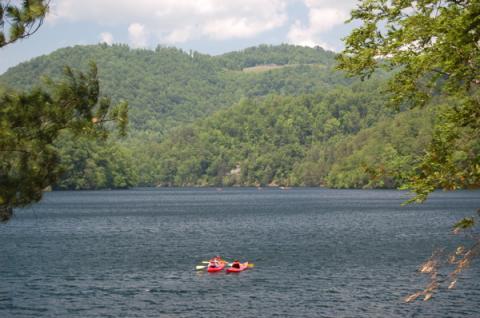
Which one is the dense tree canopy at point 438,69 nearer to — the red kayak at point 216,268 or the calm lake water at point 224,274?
the calm lake water at point 224,274

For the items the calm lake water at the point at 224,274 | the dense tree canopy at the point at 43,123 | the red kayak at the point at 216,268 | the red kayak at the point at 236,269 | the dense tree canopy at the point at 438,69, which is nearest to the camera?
the dense tree canopy at the point at 438,69

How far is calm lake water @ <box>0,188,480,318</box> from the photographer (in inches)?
1752

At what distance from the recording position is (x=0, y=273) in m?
61.1

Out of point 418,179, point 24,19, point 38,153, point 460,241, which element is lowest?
point 460,241

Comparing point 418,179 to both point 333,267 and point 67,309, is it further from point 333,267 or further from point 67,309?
point 333,267

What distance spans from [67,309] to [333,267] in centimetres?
2770

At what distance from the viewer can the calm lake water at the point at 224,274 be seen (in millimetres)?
44500

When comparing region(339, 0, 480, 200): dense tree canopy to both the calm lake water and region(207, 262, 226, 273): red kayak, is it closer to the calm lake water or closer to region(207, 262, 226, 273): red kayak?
the calm lake water

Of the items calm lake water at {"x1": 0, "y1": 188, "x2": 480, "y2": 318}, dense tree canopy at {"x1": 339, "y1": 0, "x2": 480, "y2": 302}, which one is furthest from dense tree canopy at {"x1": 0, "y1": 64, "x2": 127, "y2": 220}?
calm lake water at {"x1": 0, "y1": 188, "x2": 480, "y2": 318}

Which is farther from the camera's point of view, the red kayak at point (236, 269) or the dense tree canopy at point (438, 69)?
the red kayak at point (236, 269)

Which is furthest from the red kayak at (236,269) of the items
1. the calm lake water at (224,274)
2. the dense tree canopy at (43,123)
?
the dense tree canopy at (43,123)

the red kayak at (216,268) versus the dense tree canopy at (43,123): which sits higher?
the dense tree canopy at (43,123)

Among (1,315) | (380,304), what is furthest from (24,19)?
(380,304)

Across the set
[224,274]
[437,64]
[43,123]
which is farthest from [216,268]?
[437,64]
